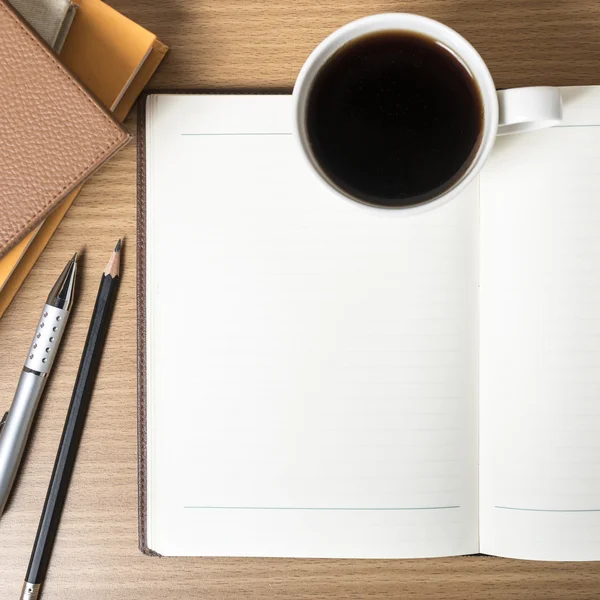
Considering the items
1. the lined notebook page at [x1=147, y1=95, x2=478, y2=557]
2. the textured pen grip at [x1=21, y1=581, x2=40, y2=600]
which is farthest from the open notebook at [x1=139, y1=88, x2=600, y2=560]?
the textured pen grip at [x1=21, y1=581, x2=40, y2=600]

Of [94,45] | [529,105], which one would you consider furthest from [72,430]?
[529,105]

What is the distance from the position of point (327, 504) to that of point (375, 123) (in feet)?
0.90

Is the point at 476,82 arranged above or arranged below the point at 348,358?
above

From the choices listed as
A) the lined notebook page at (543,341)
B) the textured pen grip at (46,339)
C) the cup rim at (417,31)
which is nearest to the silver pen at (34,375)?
the textured pen grip at (46,339)

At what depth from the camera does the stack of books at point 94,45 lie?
0.40 m

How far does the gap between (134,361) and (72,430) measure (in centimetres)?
7

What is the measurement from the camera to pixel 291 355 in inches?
17.7

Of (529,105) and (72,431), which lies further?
(72,431)

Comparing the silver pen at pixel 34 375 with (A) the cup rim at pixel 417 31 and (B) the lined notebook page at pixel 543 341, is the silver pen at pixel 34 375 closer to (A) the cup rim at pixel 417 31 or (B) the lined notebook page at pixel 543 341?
(A) the cup rim at pixel 417 31

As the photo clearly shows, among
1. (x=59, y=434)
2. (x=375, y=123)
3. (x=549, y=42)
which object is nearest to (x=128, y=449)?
(x=59, y=434)

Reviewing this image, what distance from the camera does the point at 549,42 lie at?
0.44 meters

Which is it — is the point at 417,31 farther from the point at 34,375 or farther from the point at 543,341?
the point at 34,375

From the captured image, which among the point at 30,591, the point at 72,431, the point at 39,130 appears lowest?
the point at 30,591

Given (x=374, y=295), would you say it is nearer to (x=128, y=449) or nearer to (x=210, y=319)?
(x=210, y=319)
